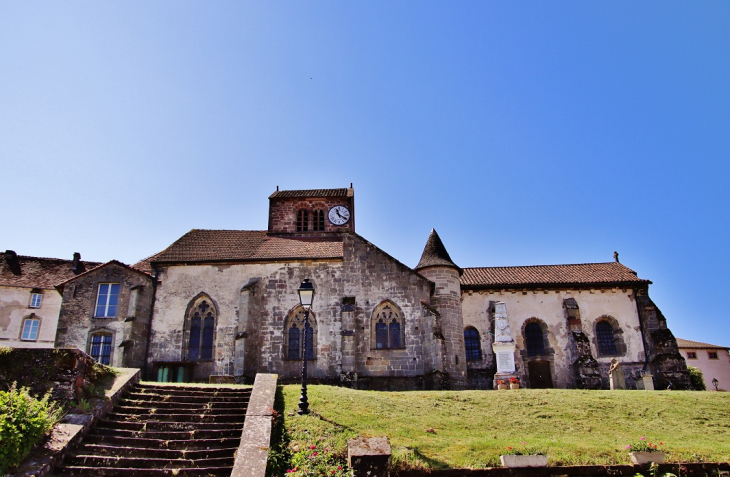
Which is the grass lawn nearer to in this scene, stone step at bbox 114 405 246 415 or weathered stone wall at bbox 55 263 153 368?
stone step at bbox 114 405 246 415

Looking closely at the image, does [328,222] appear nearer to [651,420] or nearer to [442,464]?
[651,420]

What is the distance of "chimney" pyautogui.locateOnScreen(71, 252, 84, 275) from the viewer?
4226 centimetres

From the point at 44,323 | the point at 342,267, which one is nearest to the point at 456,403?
the point at 342,267

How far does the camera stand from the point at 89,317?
25812 mm

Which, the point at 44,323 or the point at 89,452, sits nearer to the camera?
the point at 89,452

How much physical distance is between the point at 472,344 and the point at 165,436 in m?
21.0

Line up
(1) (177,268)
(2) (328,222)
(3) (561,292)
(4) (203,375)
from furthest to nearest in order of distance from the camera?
1. (2) (328,222)
2. (3) (561,292)
3. (1) (177,268)
4. (4) (203,375)

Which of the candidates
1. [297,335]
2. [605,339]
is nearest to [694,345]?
[605,339]

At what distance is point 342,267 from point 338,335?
3539mm

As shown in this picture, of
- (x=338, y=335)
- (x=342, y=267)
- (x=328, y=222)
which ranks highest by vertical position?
(x=328, y=222)

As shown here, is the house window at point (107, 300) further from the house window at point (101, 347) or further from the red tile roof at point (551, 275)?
the red tile roof at point (551, 275)

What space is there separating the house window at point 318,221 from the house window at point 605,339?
17.7m

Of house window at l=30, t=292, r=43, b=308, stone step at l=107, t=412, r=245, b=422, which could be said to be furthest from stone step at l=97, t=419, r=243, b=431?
house window at l=30, t=292, r=43, b=308

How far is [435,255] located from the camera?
91.9ft
